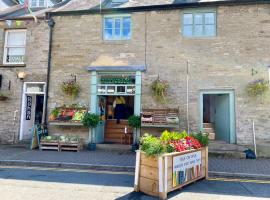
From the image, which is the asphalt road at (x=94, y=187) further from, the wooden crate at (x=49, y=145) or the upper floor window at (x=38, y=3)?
the upper floor window at (x=38, y=3)

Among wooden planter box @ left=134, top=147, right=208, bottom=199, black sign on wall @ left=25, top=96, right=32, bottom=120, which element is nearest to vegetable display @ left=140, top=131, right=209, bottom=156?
wooden planter box @ left=134, top=147, right=208, bottom=199

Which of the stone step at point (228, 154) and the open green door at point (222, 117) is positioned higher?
the open green door at point (222, 117)

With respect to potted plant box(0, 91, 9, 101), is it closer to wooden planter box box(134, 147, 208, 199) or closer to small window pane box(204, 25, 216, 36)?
wooden planter box box(134, 147, 208, 199)

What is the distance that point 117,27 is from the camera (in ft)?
37.4

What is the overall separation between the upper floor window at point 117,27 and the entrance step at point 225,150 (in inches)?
256

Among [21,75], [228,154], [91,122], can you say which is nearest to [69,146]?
[91,122]

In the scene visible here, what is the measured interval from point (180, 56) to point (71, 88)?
5.38 m

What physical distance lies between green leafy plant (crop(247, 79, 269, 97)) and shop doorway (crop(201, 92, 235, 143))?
2.54 feet

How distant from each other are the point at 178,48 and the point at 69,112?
19.6ft

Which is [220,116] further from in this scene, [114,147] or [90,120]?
[90,120]

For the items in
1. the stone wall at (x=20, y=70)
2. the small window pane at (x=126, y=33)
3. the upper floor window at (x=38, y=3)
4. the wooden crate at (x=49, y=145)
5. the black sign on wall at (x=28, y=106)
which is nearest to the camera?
the wooden crate at (x=49, y=145)

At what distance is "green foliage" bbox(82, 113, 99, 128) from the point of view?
10.4m

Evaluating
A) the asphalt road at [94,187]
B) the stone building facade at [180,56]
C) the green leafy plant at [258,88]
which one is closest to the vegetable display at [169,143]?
the asphalt road at [94,187]

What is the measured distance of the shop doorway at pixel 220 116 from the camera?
400 inches
